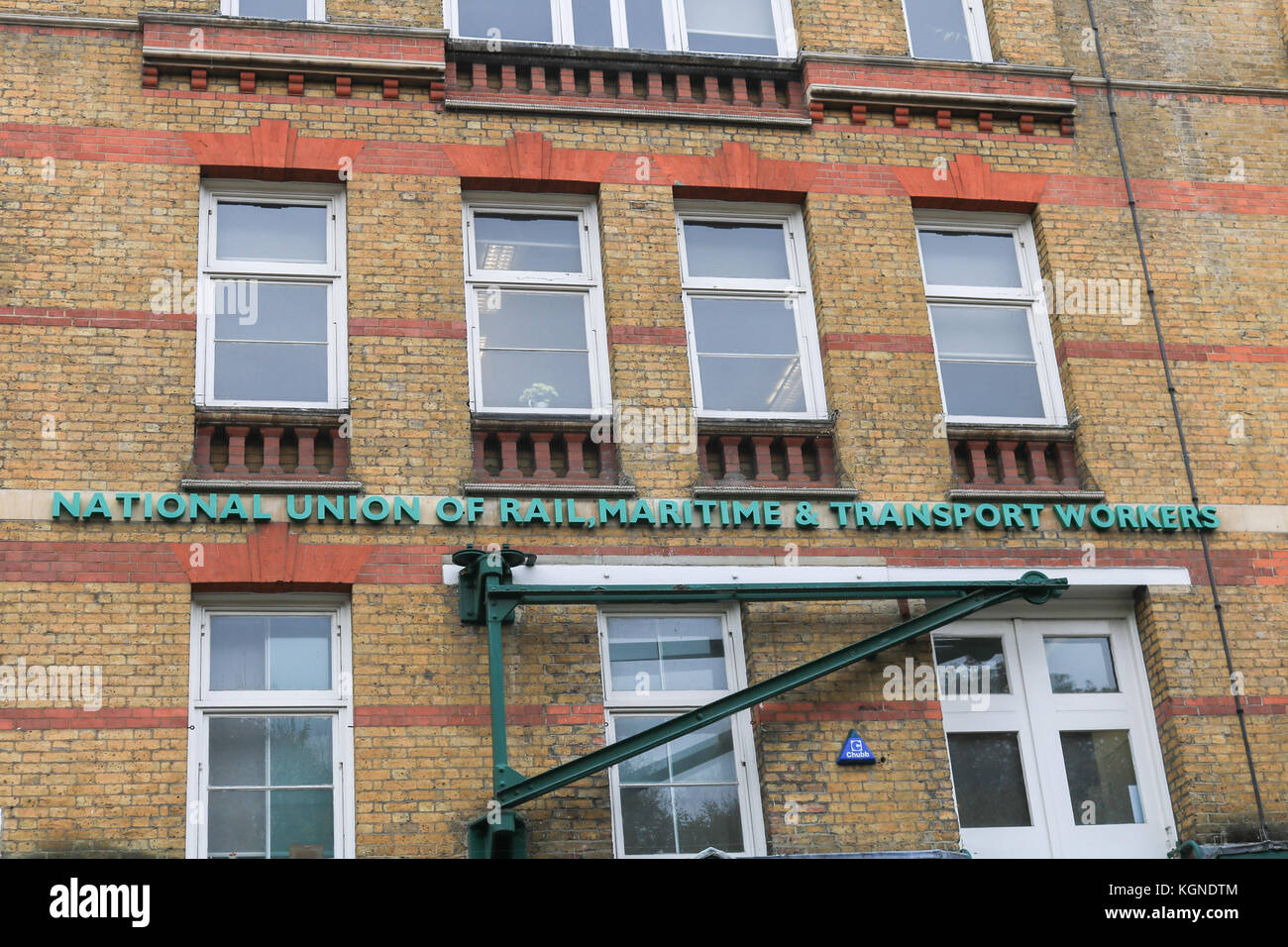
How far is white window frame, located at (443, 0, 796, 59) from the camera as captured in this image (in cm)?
1486

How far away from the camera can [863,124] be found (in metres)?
14.9

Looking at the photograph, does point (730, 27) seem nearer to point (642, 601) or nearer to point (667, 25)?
point (667, 25)

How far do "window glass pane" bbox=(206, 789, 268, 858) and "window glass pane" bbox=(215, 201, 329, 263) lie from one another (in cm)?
430

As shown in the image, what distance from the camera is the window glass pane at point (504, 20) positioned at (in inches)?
585

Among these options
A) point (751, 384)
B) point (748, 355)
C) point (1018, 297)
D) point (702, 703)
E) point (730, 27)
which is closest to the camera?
point (702, 703)

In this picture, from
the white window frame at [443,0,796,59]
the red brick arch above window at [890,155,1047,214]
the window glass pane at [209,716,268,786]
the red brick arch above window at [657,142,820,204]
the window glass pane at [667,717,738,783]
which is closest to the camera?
the window glass pane at [209,716,268,786]

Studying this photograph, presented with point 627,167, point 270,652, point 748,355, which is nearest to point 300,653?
point 270,652

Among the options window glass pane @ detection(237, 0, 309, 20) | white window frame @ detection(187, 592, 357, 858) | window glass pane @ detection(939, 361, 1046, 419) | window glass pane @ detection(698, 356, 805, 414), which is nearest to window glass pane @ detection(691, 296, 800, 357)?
window glass pane @ detection(698, 356, 805, 414)

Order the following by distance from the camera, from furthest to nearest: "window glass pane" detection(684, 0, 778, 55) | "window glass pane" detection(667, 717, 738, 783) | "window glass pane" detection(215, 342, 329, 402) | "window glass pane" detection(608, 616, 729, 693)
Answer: "window glass pane" detection(684, 0, 778, 55) < "window glass pane" detection(215, 342, 329, 402) < "window glass pane" detection(608, 616, 729, 693) < "window glass pane" detection(667, 717, 738, 783)

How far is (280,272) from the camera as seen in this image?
13.4 meters

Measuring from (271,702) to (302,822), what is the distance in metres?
0.86

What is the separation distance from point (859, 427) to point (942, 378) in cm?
106

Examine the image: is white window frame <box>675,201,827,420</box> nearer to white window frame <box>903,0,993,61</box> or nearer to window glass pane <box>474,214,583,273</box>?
window glass pane <box>474,214,583,273</box>
